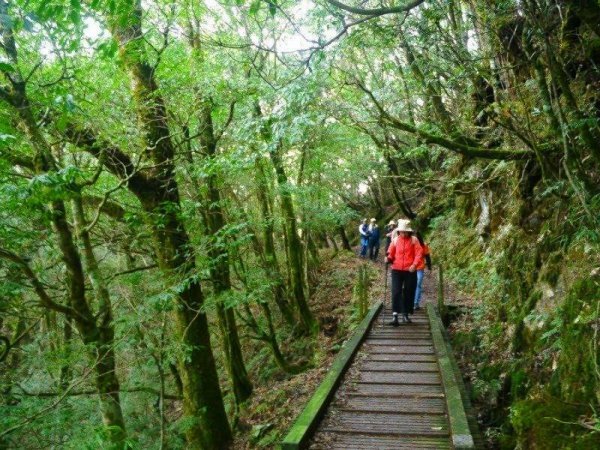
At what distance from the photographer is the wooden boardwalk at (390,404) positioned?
491 cm

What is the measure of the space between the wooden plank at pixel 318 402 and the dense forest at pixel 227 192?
213cm

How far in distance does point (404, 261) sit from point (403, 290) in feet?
2.55

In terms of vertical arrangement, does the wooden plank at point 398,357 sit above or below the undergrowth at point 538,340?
below

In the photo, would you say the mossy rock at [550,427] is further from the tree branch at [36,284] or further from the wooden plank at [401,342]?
the tree branch at [36,284]

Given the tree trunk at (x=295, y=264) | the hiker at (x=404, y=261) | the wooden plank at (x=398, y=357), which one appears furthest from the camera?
the tree trunk at (x=295, y=264)

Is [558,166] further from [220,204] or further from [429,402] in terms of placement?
[220,204]

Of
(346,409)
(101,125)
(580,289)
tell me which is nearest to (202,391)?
(346,409)

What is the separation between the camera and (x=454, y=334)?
9.87m

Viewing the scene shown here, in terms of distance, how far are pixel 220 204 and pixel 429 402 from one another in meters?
6.35

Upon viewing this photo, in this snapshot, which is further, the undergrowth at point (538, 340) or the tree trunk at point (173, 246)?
the tree trunk at point (173, 246)

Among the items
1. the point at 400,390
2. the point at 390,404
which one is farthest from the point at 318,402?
the point at 400,390

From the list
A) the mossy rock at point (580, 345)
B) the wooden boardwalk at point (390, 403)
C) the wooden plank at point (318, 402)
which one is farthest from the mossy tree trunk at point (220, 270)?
the mossy rock at point (580, 345)

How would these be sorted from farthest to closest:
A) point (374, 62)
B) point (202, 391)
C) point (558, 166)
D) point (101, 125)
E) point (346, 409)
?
point (374, 62)
point (202, 391)
point (101, 125)
point (558, 166)
point (346, 409)

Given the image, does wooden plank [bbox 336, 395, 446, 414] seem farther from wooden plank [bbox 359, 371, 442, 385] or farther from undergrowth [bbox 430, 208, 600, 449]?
undergrowth [bbox 430, 208, 600, 449]
